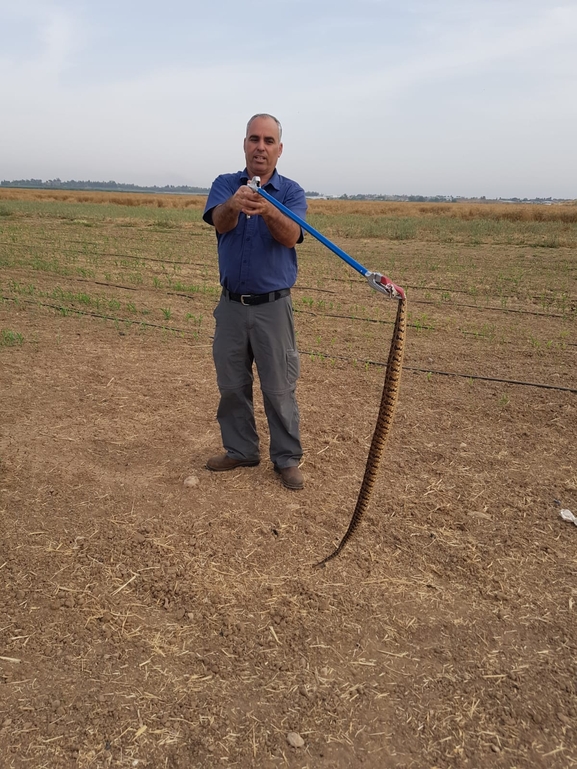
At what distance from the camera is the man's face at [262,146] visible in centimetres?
282

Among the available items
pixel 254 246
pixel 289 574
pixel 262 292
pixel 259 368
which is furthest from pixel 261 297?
pixel 289 574

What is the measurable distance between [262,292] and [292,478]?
1.09 metres

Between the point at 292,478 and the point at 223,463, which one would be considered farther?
the point at 223,463

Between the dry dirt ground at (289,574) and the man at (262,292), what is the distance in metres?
0.44

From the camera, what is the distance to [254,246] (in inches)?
117

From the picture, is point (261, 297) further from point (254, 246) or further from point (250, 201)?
point (250, 201)

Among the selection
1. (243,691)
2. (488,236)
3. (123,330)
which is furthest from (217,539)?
(488,236)

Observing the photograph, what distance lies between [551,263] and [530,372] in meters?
8.85

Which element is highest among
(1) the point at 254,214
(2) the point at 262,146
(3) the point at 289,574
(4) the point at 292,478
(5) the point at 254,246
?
(2) the point at 262,146

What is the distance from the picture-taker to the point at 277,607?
2.45 metres

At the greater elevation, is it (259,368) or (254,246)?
(254,246)

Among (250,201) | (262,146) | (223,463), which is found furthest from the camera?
(223,463)

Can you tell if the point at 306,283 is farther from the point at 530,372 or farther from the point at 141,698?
the point at 141,698

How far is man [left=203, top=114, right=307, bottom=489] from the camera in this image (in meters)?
2.85
